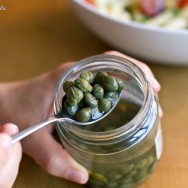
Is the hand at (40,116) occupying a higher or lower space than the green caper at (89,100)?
lower

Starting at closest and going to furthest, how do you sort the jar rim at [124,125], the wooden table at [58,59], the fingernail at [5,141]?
1. the fingernail at [5,141]
2. the jar rim at [124,125]
3. the wooden table at [58,59]

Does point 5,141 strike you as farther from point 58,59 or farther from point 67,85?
point 58,59

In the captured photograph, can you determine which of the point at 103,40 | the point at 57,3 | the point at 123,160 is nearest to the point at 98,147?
the point at 123,160

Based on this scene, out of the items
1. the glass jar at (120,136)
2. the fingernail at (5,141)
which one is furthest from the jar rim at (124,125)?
the fingernail at (5,141)

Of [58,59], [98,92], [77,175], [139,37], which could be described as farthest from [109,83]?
[58,59]

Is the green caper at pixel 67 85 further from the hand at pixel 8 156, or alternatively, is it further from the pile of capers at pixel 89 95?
the hand at pixel 8 156

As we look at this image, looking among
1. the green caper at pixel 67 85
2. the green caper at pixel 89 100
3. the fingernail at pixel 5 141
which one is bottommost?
the green caper at pixel 89 100

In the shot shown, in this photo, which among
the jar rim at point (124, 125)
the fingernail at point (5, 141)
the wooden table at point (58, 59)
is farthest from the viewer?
the wooden table at point (58, 59)

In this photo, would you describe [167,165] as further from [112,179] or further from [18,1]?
[18,1]
